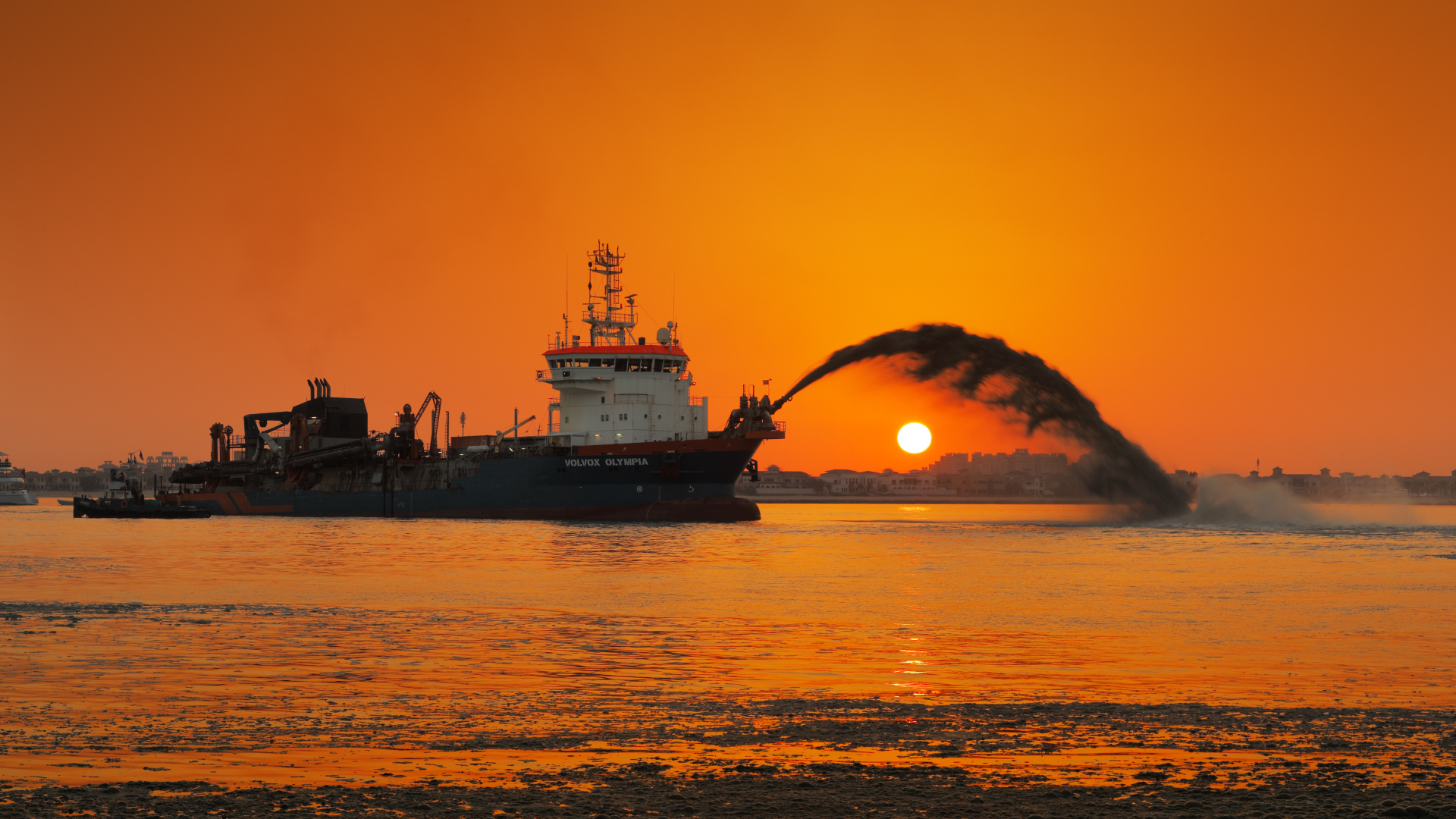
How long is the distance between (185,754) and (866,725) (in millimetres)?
7206

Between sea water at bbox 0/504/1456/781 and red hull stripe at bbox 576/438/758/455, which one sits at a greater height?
red hull stripe at bbox 576/438/758/455

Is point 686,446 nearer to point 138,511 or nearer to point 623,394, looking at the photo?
point 623,394

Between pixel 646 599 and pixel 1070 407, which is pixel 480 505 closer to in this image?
pixel 1070 407

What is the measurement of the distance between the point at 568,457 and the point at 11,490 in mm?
150748

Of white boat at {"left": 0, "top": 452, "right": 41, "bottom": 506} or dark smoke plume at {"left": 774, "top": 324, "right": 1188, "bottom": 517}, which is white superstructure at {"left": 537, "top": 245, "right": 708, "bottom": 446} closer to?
dark smoke plume at {"left": 774, "top": 324, "right": 1188, "bottom": 517}

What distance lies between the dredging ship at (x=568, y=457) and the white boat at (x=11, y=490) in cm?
11196

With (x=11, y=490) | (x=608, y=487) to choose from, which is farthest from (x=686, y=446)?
(x=11, y=490)

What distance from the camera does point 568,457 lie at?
3113 inches

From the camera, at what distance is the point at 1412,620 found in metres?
25.7

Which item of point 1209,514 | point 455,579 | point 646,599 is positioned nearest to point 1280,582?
point 646,599

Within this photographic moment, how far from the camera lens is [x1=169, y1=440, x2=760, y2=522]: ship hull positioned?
3041 inches

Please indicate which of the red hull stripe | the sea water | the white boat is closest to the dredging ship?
the red hull stripe

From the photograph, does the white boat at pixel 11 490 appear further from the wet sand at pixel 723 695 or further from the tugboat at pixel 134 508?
the wet sand at pixel 723 695

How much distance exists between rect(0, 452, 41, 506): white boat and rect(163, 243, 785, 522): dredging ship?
367ft
